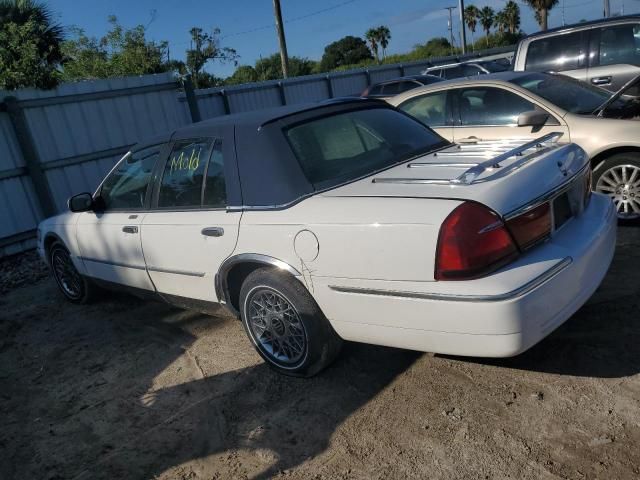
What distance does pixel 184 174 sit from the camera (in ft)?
13.1

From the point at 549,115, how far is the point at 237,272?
11.1 ft

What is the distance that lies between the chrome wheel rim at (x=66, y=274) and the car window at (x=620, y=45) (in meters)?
7.15

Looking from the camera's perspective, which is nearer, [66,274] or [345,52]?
[66,274]

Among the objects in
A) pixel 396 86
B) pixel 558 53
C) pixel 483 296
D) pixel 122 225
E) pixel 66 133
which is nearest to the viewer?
pixel 483 296

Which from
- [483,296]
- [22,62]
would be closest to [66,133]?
[22,62]

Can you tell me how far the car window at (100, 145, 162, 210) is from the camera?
4320mm

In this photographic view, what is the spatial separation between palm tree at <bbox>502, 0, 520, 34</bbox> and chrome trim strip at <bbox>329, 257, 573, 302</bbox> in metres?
63.2

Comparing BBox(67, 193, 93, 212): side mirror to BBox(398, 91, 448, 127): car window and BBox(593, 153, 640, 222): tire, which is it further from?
BBox(593, 153, 640, 222): tire

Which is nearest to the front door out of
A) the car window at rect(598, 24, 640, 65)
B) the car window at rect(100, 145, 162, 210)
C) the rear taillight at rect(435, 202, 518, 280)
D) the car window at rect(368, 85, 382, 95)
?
the car window at rect(100, 145, 162, 210)

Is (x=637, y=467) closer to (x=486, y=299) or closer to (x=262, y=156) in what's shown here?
(x=486, y=299)

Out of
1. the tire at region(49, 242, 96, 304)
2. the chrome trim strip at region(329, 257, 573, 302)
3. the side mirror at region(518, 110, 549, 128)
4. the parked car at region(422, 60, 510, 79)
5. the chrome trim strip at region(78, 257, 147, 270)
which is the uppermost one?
the side mirror at region(518, 110, 549, 128)

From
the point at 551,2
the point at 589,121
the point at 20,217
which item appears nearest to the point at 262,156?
the point at 589,121

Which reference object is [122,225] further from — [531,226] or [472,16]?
[472,16]

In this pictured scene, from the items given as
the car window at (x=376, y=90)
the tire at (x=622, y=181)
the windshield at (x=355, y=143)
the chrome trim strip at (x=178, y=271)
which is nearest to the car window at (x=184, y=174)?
the chrome trim strip at (x=178, y=271)
